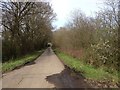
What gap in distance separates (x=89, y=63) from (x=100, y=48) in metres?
2.95

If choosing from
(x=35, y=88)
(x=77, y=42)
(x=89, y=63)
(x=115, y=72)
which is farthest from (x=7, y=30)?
(x=35, y=88)

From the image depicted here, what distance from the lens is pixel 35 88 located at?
440 inches

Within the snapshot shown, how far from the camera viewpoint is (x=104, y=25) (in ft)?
58.4

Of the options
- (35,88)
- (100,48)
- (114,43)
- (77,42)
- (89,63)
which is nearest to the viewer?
(35,88)

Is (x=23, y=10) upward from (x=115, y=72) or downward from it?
upward

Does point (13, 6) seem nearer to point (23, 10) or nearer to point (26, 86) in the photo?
point (23, 10)

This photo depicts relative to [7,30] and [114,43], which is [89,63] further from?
[7,30]

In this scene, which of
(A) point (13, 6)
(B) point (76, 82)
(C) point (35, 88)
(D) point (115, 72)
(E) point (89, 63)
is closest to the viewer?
(C) point (35, 88)

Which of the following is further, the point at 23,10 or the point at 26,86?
the point at 23,10

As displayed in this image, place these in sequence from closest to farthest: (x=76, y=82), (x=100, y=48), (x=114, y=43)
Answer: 1. (x=76, y=82)
2. (x=114, y=43)
3. (x=100, y=48)

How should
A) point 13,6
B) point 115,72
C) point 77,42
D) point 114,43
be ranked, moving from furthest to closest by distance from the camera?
point 13,6, point 77,42, point 114,43, point 115,72

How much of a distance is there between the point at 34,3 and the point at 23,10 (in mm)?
2284

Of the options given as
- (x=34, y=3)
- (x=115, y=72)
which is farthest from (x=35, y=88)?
(x=34, y=3)

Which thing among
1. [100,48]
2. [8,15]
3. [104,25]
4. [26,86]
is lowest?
[26,86]
